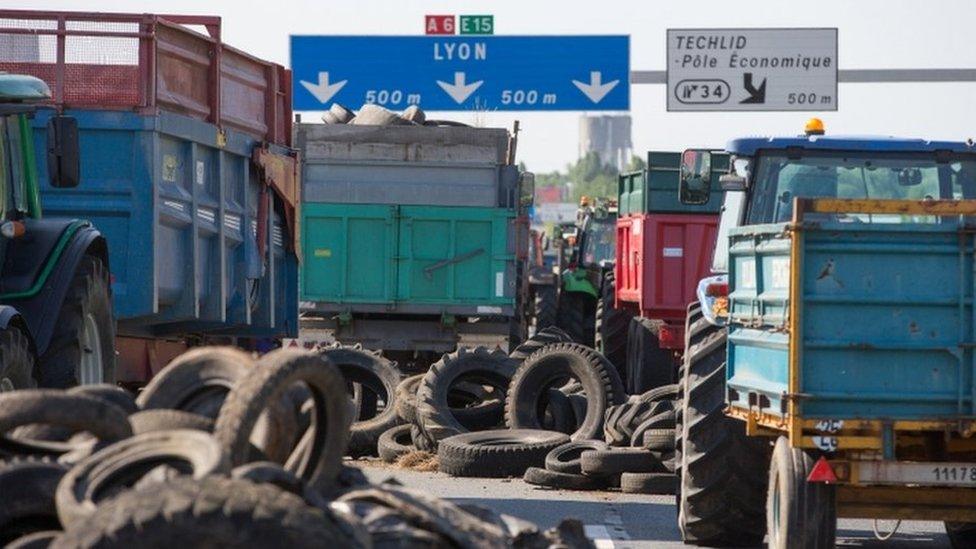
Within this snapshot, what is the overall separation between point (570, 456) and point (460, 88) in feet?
43.9

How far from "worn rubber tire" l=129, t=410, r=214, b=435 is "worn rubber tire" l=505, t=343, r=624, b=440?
11.3 m

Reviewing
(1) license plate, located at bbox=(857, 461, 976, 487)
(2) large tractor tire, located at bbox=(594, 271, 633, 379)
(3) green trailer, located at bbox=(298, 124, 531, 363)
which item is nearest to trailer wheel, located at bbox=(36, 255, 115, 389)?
(1) license plate, located at bbox=(857, 461, 976, 487)

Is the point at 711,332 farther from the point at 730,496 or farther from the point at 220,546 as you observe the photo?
the point at 220,546

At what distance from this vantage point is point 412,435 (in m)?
18.5

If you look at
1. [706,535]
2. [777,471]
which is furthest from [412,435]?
[777,471]

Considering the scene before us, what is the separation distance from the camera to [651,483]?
15109mm

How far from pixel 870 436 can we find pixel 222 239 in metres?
7.10

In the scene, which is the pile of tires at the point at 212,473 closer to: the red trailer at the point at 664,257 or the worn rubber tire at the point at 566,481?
the worn rubber tire at the point at 566,481

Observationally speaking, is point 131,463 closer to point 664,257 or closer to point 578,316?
point 664,257

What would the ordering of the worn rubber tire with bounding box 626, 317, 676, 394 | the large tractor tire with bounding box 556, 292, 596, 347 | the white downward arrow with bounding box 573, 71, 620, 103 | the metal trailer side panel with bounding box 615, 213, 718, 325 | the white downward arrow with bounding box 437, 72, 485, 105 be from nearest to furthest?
1. the metal trailer side panel with bounding box 615, 213, 718, 325
2. the worn rubber tire with bounding box 626, 317, 676, 394
3. the white downward arrow with bounding box 573, 71, 620, 103
4. the white downward arrow with bounding box 437, 72, 485, 105
5. the large tractor tire with bounding box 556, 292, 596, 347

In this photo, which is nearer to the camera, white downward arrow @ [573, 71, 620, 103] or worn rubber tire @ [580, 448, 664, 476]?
worn rubber tire @ [580, 448, 664, 476]

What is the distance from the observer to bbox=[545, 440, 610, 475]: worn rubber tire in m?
15.7

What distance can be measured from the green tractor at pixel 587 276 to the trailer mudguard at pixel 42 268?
19.8m

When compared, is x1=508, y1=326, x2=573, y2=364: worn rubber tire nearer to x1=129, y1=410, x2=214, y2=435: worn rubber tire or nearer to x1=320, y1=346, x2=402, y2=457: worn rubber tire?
x1=320, y1=346, x2=402, y2=457: worn rubber tire
